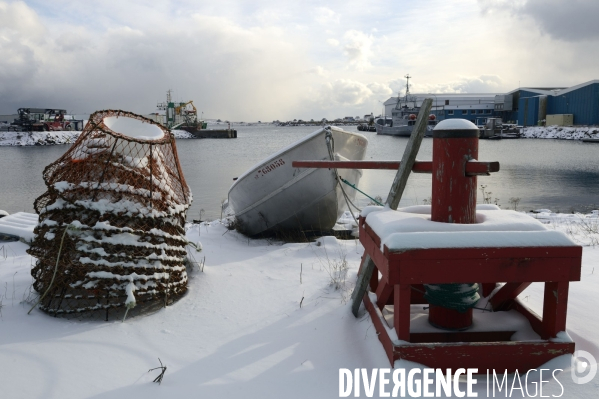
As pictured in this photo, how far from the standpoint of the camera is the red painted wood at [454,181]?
2.99m

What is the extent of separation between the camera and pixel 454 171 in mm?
3016

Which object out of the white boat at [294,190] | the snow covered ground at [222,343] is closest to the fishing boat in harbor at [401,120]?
the white boat at [294,190]

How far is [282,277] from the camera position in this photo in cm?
514

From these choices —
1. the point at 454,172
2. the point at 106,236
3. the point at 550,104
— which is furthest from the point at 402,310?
the point at 550,104

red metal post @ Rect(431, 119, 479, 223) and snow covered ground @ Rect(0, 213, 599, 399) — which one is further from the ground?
red metal post @ Rect(431, 119, 479, 223)

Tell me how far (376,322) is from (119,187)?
8.28ft

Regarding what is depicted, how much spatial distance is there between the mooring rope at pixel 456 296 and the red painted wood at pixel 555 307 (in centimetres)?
45

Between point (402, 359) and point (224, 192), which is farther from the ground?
point (402, 359)

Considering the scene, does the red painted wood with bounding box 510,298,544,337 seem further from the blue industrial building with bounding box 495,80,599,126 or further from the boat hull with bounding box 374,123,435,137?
the blue industrial building with bounding box 495,80,599,126

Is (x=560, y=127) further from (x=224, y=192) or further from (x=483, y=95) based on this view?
(x=224, y=192)

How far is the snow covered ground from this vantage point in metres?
2.88

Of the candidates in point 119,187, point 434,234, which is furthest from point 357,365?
point 119,187

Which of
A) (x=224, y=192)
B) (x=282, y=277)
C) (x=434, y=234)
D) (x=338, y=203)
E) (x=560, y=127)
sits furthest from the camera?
(x=560, y=127)

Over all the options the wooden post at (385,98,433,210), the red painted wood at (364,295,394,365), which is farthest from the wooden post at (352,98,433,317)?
the red painted wood at (364,295,394,365)
